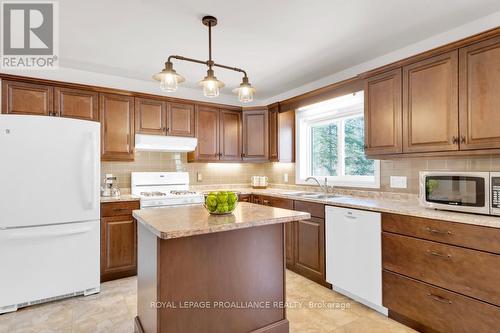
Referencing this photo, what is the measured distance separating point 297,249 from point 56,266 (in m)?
2.41

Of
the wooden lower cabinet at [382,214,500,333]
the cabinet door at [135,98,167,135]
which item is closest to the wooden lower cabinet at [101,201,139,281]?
the cabinet door at [135,98,167,135]

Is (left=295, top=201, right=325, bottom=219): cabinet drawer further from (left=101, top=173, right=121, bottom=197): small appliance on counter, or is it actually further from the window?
(left=101, top=173, right=121, bottom=197): small appliance on counter

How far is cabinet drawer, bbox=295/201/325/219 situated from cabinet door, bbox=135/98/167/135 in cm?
198

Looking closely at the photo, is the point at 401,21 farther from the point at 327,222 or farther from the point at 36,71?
the point at 36,71

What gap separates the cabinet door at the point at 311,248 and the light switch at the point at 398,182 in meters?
0.81

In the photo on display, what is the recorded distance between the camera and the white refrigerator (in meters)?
2.39


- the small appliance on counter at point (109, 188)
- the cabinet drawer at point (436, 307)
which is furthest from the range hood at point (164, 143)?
the cabinet drawer at point (436, 307)

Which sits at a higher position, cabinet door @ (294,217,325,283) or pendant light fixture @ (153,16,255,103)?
pendant light fixture @ (153,16,255,103)

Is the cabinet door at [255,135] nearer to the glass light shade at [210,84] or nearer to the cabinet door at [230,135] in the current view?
the cabinet door at [230,135]

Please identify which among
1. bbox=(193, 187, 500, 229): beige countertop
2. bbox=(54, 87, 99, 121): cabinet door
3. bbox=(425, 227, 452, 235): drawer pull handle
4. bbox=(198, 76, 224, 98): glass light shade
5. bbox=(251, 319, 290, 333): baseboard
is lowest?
bbox=(251, 319, 290, 333): baseboard

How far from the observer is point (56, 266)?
2553 mm

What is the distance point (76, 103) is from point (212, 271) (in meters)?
2.60

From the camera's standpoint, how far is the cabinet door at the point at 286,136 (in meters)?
4.07

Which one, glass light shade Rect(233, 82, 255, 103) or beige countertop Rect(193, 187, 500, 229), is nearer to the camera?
beige countertop Rect(193, 187, 500, 229)
